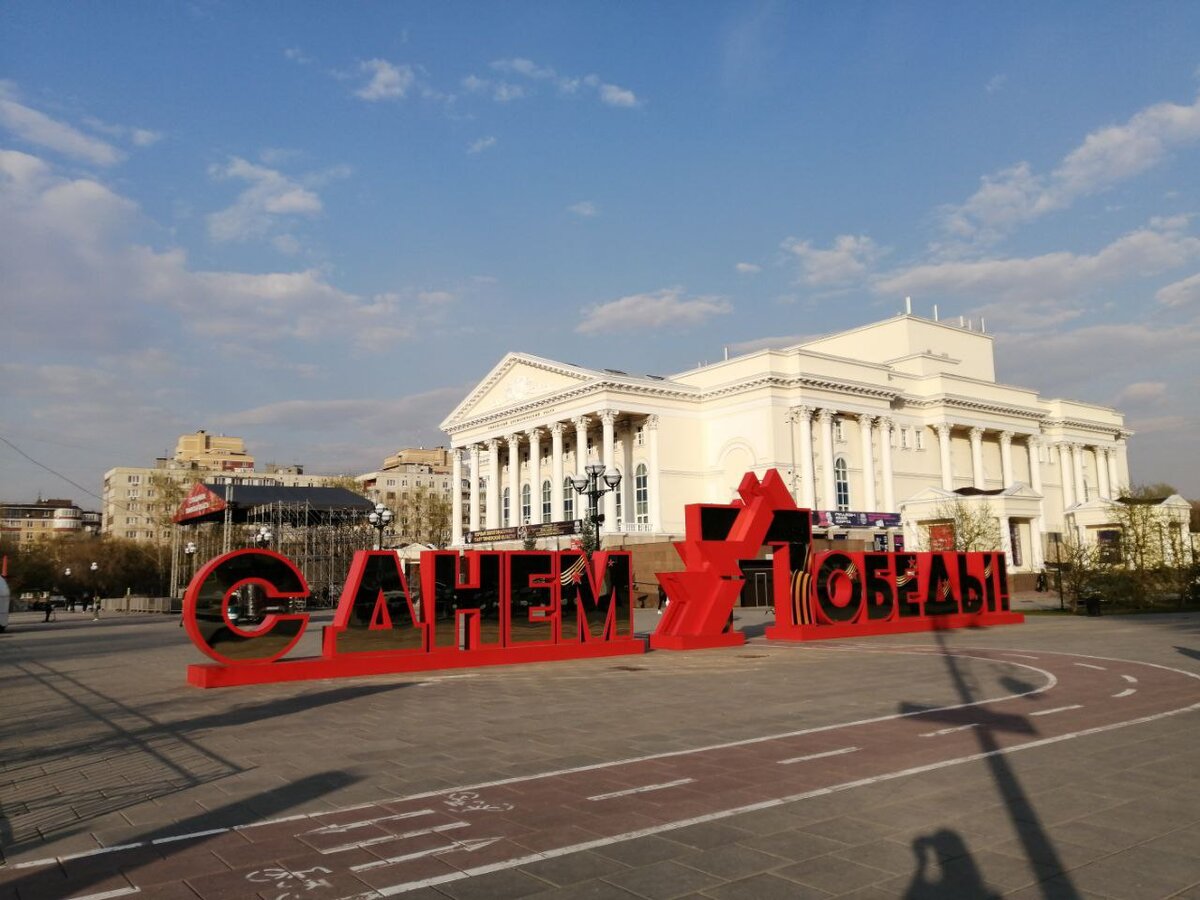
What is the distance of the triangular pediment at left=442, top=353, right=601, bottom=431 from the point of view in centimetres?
6281

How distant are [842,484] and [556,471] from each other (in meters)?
20.7

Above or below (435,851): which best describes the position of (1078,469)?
above

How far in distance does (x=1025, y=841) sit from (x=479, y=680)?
11.7 metres

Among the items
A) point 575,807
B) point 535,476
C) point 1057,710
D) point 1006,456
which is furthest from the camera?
point 1006,456

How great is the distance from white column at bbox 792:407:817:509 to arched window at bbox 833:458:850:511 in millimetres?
2622

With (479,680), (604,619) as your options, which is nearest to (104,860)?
(479,680)

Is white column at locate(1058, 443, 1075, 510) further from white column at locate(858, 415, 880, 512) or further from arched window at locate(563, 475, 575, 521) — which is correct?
arched window at locate(563, 475, 575, 521)

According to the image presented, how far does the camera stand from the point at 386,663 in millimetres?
17922

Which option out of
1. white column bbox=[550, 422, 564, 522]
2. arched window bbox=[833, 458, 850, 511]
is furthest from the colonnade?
arched window bbox=[833, 458, 850, 511]

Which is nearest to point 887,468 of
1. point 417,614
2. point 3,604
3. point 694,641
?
point 694,641

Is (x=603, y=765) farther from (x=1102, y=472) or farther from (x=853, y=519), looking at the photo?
(x=1102, y=472)

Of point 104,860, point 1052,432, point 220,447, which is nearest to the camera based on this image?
point 104,860

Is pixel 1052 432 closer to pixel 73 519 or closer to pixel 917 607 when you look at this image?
pixel 917 607

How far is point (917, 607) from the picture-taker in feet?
91.1
